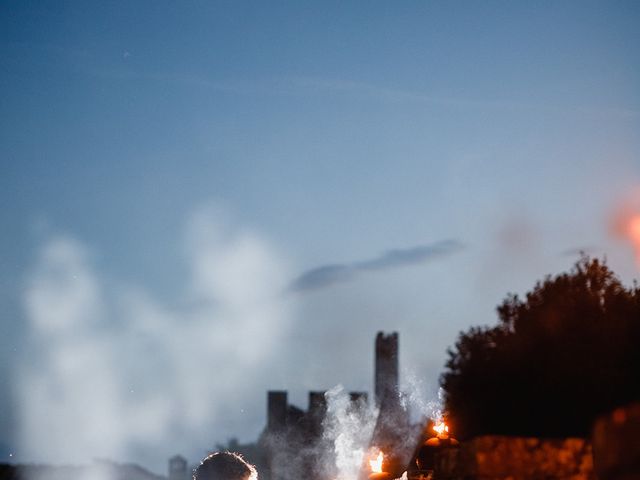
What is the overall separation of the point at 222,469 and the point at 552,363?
468cm

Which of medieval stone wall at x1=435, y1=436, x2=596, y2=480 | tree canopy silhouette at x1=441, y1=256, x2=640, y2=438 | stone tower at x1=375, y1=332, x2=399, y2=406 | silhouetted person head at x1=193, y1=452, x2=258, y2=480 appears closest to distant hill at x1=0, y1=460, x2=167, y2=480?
stone tower at x1=375, y1=332, x2=399, y2=406

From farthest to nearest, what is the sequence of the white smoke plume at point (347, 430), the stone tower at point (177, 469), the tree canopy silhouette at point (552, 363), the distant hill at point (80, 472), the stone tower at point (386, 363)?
the stone tower at point (177, 469) → the distant hill at point (80, 472) → the stone tower at point (386, 363) → the white smoke plume at point (347, 430) → the tree canopy silhouette at point (552, 363)

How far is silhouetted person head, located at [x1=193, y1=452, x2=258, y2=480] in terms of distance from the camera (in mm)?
10570

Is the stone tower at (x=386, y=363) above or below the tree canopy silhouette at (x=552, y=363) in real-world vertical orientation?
above

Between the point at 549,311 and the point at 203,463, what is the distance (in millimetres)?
5343

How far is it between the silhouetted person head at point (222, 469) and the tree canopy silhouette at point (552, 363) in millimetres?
3041

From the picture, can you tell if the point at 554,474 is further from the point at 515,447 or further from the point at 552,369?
the point at 552,369

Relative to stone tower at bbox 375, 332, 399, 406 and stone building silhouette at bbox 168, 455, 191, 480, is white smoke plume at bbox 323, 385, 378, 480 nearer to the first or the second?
stone tower at bbox 375, 332, 399, 406

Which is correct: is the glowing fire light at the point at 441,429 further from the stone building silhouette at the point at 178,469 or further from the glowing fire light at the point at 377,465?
the stone building silhouette at the point at 178,469

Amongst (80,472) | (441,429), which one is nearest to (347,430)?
(441,429)

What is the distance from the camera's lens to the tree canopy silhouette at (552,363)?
9859 mm

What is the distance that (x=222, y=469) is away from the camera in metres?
10.6

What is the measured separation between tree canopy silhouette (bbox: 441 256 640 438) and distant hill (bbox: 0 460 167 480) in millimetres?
58618

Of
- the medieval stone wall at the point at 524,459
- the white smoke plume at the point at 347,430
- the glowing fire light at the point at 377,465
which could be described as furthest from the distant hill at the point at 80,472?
the medieval stone wall at the point at 524,459
